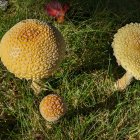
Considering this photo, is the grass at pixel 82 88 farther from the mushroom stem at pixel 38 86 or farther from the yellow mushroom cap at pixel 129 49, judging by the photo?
the yellow mushroom cap at pixel 129 49

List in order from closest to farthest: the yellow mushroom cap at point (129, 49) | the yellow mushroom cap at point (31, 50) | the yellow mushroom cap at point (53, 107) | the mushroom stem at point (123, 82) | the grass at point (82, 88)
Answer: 1. the yellow mushroom cap at point (31, 50)
2. the yellow mushroom cap at point (53, 107)
3. the yellow mushroom cap at point (129, 49)
4. the grass at point (82, 88)
5. the mushroom stem at point (123, 82)

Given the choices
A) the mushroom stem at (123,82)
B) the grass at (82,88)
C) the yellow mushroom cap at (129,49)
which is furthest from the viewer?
the mushroom stem at (123,82)

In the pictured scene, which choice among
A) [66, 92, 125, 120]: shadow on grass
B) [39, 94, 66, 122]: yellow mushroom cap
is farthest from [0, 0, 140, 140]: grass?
[39, 94, 66, 122]: yellow mushroom cap

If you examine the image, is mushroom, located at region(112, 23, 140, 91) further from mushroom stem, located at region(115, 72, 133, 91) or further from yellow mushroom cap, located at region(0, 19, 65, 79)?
yellow mushroom cap, located at region(0, 19, 65, 79)

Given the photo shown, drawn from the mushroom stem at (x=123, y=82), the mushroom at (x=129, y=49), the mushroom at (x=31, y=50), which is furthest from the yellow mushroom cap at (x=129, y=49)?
the mushroom at (x=31, y=50)

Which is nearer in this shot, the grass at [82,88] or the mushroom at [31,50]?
the mushroom at [31,50]

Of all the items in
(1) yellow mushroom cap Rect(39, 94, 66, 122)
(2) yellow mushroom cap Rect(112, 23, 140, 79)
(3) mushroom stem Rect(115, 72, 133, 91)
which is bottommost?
(3) mushroom stem Rect(115, 72, 133, 91)

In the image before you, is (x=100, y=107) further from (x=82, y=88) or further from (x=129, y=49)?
(x=129, y=49)

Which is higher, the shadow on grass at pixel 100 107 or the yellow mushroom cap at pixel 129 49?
the yellow mushroom cap at pixel 129 49
